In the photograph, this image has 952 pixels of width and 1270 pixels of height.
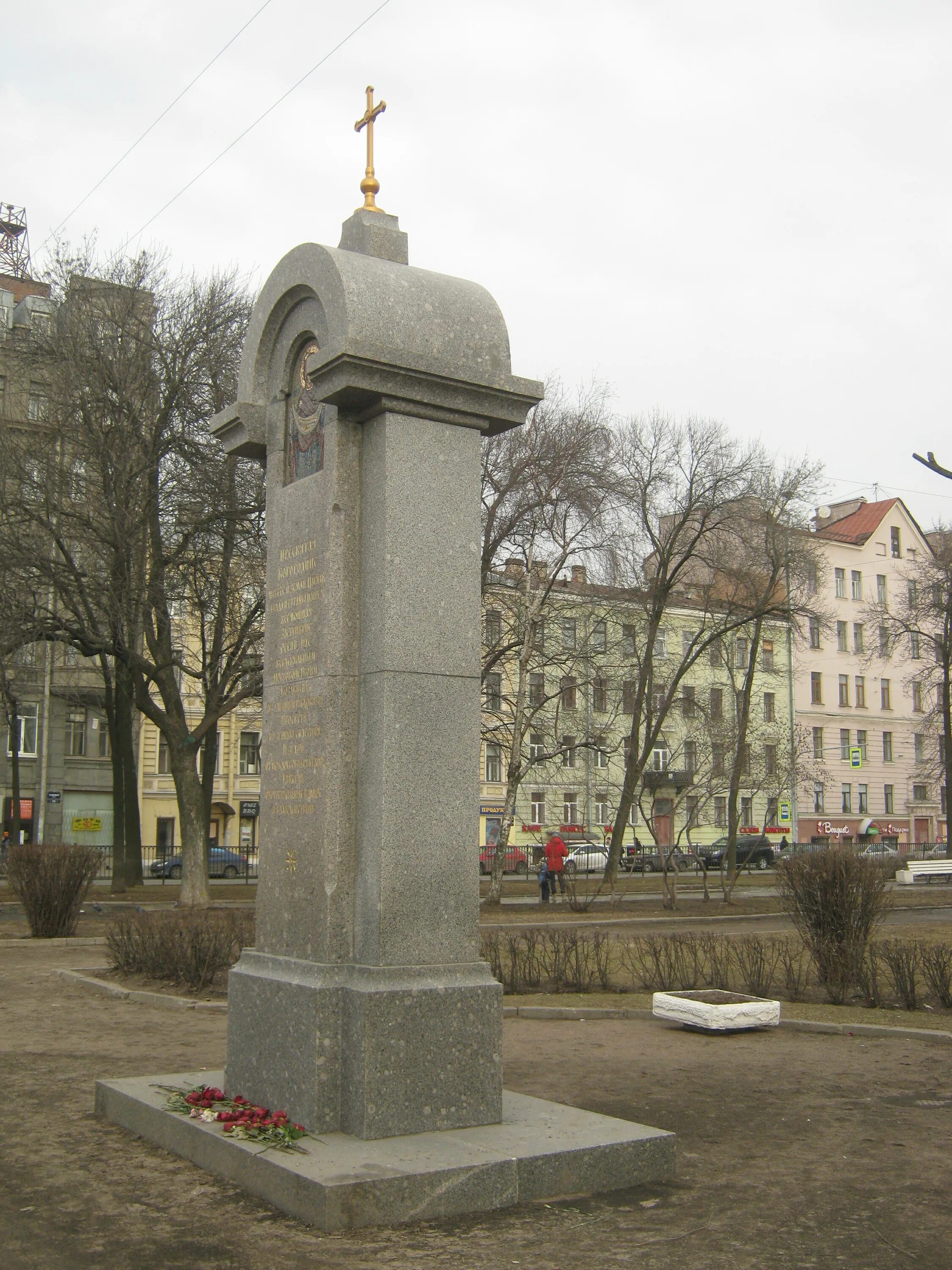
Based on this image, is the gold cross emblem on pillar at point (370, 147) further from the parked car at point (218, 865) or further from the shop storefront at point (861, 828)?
the shop storefront at point (861, 828)

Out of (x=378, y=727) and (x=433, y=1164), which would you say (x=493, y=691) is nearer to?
(x=378, y=727)

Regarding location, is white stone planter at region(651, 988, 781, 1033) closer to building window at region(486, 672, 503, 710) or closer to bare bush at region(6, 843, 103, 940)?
bare bush at region(6, 843, 103, 940)

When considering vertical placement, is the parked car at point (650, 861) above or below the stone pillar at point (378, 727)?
below

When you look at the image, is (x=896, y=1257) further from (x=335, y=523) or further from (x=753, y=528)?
(x=753, y=528)

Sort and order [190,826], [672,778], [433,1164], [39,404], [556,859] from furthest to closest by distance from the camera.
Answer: [672,778], [556,859], [39,404], [190,826], [433,1164]

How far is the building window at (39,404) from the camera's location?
81.7 feet

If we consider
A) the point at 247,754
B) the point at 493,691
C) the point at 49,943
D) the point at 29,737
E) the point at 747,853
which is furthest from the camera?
the point at 747,853

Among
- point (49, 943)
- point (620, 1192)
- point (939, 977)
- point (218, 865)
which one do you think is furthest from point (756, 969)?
point (218, 865)

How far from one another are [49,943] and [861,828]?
56.8 m

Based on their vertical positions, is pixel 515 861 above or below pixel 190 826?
below

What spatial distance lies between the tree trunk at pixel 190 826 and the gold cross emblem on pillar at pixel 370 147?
19.6 m

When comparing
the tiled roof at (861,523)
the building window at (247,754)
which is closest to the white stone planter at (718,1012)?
the building window at (247,754)

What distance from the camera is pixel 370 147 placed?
775cm

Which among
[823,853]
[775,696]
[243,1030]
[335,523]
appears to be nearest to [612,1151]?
[243,1030]
